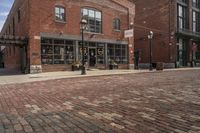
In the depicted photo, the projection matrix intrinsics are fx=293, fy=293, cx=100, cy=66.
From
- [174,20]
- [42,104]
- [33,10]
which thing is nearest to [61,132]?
[42,104]

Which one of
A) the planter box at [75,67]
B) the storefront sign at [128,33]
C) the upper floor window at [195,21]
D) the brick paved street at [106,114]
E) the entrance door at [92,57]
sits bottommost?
the brick paved street at [106,114]

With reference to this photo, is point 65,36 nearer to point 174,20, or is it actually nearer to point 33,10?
point 33,10

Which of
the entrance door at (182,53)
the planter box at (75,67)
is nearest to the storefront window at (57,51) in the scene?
the planter box at (75,67)

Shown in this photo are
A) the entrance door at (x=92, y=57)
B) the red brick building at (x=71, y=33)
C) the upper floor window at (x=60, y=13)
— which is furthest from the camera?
the entrance door at (x=92, y=57)

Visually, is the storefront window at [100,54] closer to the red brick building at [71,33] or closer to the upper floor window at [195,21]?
the red brick building at [71,33]

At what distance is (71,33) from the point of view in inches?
1193

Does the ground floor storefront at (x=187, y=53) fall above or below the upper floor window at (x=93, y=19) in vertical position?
below

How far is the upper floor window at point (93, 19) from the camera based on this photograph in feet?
105

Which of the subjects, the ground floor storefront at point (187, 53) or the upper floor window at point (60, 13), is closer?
the upper floor window at point (60, 13)

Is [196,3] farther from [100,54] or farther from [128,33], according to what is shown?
[100,54]

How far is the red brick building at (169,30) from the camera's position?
140 ft

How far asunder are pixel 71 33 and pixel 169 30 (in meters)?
18.0

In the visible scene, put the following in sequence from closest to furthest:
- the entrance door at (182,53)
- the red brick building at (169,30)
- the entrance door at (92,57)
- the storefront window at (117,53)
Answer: the entrance door at (92,57)
the storefront window at (117,53)
the red brick building at (169,30)
the entrance door at (182,53)

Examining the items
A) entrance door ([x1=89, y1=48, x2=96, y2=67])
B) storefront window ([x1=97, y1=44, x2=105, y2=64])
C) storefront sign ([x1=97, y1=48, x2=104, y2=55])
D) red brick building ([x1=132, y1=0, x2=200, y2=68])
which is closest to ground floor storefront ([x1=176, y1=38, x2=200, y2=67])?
red brick building ([x1=132, y1=0, x2=200, y2=68])
